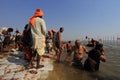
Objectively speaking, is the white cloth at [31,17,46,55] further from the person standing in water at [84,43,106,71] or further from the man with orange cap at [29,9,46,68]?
the person standing in water at [84,43,106,71]

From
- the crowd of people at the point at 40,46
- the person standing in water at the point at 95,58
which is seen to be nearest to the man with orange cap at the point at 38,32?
the crowd of people at the point at 40,46

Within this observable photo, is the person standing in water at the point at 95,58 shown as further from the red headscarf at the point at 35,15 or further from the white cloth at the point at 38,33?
the red headscarf at the point at 35,15

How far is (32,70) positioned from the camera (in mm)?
7473

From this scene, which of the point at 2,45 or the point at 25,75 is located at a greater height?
the point at 2,45

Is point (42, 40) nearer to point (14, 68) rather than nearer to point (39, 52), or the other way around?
point (39, 52)

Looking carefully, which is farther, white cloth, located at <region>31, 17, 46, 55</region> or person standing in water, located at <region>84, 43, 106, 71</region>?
person standing in water, located at <region>84, 43, 106, 71</region>

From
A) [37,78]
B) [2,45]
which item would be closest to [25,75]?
[37,78]

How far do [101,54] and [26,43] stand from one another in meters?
A: 3.13

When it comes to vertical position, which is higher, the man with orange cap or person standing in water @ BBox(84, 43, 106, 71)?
the man with orange cap

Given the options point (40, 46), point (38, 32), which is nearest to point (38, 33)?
point (38, 32)

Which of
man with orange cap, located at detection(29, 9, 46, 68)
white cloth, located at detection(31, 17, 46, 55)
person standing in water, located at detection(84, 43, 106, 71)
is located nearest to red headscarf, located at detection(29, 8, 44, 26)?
man with orange cap, located at detection(29, 9, 46, 68)

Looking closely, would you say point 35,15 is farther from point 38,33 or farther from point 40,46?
point 40,46

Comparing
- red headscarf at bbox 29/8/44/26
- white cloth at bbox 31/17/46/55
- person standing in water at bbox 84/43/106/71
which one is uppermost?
red headscarf at bbox 29/8/44/26

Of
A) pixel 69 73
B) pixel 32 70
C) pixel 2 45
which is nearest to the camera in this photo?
pixel 32 70
